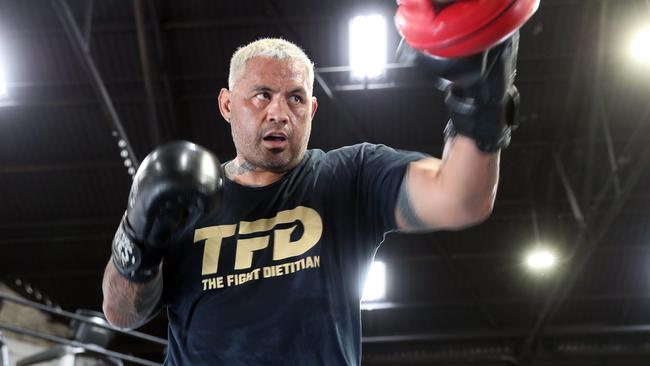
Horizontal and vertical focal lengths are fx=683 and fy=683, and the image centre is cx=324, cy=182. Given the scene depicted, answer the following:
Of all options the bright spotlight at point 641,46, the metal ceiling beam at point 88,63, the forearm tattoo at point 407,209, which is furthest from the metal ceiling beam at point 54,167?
the forearm tattoo at point 407,209

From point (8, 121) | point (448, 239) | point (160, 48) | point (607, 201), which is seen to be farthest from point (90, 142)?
point (607, 201)

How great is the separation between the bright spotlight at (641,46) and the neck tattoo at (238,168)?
633 centimetres

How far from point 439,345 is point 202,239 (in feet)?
33.3

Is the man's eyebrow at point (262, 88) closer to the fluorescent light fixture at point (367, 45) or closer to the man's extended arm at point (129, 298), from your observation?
the man's extended arm at point (129, 298)

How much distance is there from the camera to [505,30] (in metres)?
1.34

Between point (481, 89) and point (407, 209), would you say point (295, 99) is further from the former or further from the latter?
point (481, 89)

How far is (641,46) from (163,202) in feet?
22.5

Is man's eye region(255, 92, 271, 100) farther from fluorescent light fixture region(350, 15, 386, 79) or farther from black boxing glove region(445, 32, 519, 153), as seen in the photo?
fluorescent light fixture region(350, 15, 386, 79)

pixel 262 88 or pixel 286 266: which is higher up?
pixel 262 88

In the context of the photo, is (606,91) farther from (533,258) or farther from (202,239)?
(202,239)

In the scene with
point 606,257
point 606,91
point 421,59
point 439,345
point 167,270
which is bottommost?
point 167,270

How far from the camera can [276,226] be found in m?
1.81

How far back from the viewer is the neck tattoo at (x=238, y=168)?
200cm

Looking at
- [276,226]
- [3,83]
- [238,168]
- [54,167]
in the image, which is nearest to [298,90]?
[238,168]
